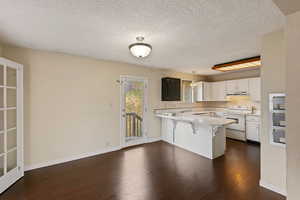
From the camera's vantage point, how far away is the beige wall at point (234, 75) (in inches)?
196

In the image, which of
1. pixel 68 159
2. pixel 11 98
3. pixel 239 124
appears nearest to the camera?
pixel 11 98

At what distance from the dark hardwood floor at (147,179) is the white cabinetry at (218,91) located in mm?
2529

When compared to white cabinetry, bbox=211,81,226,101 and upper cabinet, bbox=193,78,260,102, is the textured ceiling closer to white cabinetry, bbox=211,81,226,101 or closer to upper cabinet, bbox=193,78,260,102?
upper cabinet, bbox=193,78,260,102

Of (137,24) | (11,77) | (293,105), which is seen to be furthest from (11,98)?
(293,105)

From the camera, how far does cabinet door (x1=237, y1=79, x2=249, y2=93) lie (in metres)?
4.82

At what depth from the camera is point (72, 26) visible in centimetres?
204

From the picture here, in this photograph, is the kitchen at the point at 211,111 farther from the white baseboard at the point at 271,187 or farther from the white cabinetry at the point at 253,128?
the white baseboard at the point at 271,187

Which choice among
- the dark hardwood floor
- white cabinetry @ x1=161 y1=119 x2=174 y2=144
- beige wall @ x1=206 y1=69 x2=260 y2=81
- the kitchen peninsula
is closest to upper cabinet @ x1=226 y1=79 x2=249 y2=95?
beige wall @ x1=206 y1=69 x2=260 y2=81

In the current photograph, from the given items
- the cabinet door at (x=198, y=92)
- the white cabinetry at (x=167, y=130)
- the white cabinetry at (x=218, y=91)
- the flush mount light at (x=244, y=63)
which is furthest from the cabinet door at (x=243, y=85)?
the white cabinetry at (x=167, y=130)

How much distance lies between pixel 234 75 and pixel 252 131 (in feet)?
7.33

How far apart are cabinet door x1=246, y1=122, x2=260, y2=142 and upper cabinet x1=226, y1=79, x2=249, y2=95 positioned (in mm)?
1111

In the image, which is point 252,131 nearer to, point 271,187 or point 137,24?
point 271,187

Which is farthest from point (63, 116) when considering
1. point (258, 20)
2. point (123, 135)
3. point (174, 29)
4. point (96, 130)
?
point (258, 20)

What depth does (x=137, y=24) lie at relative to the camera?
6.52ft
